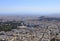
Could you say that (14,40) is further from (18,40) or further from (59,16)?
(59,16)

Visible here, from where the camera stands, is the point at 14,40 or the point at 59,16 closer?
the point at 14,40

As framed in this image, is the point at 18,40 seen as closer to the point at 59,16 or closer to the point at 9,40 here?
the point at 9,40

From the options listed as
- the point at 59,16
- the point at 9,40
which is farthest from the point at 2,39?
the point at 59,16

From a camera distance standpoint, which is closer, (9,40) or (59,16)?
(9,40)

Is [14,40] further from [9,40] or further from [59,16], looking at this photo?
[59,16]

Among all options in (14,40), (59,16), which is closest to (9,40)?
(14,40)

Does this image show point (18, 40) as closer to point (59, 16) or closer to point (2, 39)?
point (2, 39)
